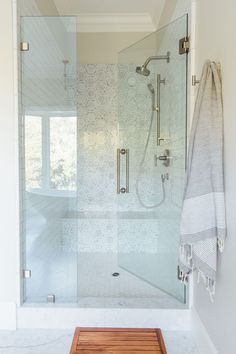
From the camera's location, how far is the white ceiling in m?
3.20

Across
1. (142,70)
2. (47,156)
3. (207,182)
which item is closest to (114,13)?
(142,70)

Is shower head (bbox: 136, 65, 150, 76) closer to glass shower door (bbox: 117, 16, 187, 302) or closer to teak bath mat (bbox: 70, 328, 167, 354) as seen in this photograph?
glass shower door (bbox: 117, 16, 187, 302)

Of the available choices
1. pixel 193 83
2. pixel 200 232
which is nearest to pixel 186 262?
pixel 200 232

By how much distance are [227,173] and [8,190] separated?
4.80ft

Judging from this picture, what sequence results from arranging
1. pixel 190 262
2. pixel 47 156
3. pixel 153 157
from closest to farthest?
pixel 190 262 → pixel 47 156 → pixel 153 157

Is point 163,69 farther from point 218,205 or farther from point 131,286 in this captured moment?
point 131,286

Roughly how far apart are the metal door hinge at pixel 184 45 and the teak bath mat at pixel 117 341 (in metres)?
1.87

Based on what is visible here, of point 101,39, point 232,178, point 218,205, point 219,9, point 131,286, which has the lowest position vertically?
point 131,286

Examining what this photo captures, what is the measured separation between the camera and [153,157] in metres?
2.87

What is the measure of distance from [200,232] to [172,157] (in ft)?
3.41

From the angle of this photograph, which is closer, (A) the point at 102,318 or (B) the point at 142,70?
(A) the point at 102,318

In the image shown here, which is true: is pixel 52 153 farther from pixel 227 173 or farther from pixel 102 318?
pixel 227 173

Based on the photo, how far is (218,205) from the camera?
1517mm

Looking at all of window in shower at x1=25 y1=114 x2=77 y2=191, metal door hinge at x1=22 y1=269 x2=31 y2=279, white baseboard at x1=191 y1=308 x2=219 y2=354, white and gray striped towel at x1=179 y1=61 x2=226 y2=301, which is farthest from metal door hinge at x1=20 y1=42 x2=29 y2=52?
white baseboard at x1=191 y1=308 x2=219 y2=354
